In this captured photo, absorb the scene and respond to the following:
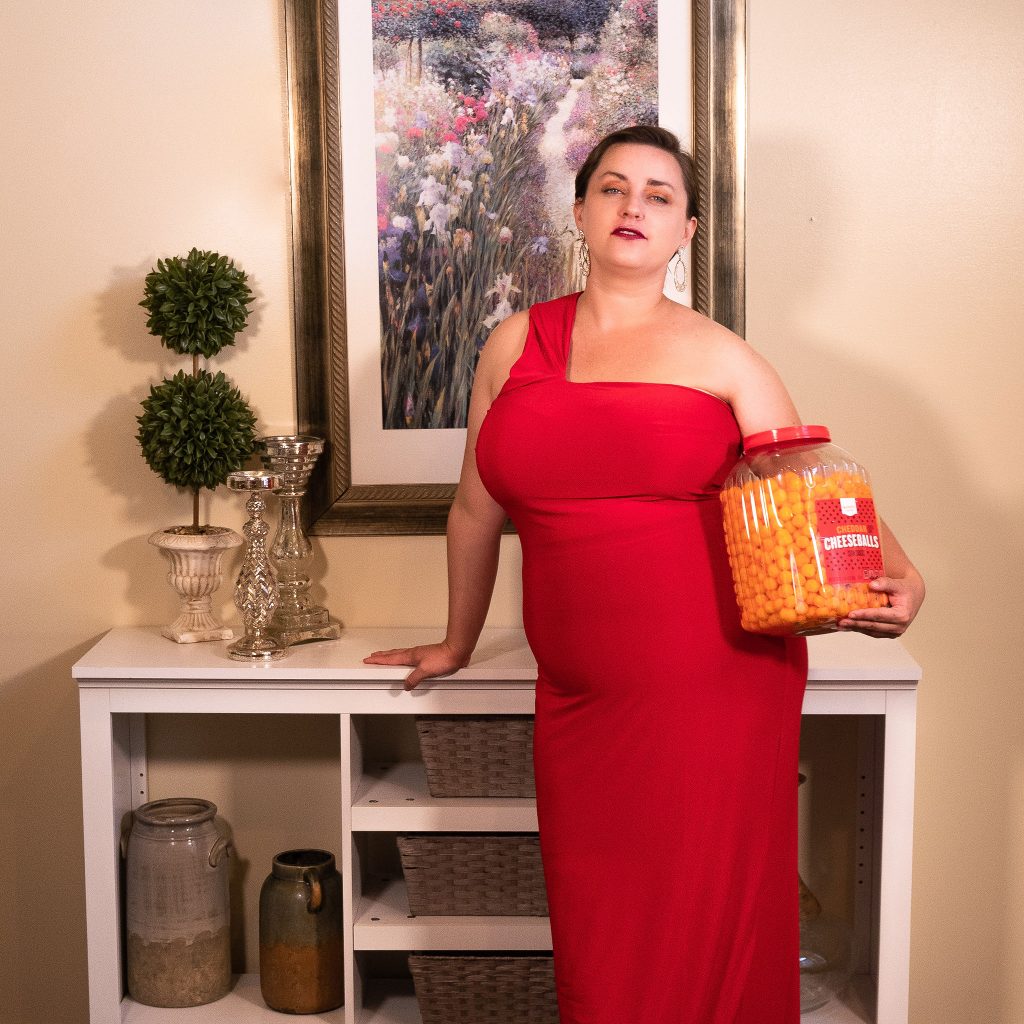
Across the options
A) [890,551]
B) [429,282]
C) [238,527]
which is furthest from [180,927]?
[890,551]

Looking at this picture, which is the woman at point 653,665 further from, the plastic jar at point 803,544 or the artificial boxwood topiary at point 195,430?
the artificial boxwood topiary at point 195,430

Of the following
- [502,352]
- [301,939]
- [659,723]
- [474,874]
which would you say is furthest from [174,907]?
[502,352]

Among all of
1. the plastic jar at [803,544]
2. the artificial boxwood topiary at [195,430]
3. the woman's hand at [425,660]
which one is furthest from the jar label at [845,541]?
the artificial boxwood topiary at [195,430]

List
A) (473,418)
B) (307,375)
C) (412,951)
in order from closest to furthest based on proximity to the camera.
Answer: (473,418) < (412,951) < (307,375)

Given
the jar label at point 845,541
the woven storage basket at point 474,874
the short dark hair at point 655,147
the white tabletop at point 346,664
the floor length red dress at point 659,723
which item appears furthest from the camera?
the woven storage basket at point 474,874

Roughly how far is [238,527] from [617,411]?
3.35 feet

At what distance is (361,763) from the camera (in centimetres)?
225

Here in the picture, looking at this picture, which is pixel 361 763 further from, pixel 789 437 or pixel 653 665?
pixel 789 437

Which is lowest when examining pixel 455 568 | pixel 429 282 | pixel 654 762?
pixel 654 762

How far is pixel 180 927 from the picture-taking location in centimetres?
222

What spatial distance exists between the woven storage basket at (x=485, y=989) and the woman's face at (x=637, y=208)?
1199 mm

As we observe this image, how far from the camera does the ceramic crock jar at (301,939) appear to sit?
224 cm

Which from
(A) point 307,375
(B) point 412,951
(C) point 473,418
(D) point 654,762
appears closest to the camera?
(D) point 654,762

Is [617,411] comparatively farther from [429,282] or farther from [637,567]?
[429,282]
